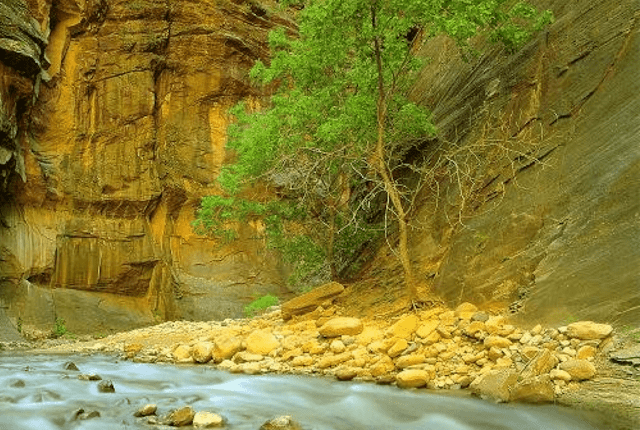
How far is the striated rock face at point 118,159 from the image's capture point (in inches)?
792

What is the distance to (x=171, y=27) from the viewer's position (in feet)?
86.3

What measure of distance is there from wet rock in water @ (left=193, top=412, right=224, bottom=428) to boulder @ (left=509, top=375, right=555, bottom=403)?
114 inches

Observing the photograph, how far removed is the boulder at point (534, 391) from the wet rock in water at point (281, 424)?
7.34 feet

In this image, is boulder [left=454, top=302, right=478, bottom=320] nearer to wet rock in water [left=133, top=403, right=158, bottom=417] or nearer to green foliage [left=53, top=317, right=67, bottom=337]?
wet rock in water [left=133, top=403, right=158, bottom=417]

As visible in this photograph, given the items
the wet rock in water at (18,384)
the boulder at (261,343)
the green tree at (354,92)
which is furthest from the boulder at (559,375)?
the wet rock in water at (18,384)

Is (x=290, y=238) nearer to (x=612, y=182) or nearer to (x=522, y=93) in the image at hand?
(x=522, y=93)

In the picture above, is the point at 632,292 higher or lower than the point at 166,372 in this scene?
higher

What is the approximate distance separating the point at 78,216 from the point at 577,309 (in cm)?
2042

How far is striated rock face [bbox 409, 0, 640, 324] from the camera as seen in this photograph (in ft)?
22.2

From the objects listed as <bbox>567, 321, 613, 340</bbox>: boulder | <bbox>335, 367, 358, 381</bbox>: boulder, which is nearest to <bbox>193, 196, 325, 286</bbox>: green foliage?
<bbox>335, 367, 358, 381</bbox>: boulder

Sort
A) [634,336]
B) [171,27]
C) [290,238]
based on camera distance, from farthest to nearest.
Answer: [171,27] → [290,238] → [634,336]

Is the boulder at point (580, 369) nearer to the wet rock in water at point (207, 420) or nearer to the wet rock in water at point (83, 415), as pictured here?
the wet rock in water at point (207, 420)

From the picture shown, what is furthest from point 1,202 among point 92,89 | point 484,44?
point 484,44

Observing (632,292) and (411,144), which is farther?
(411,144)
